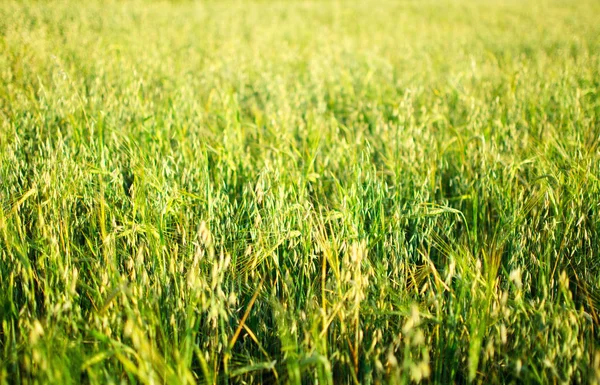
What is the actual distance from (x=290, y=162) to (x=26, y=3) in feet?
21.6

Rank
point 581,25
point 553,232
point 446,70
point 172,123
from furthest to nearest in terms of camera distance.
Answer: point 581,25 → point 446,70 → point 172,123 → point 553,232

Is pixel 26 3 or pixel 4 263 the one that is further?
pixel 26 3

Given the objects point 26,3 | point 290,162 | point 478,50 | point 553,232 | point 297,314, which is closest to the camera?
point 297,314

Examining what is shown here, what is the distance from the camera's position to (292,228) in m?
1.51

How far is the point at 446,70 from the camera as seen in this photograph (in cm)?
404

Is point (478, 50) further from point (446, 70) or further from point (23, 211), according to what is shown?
point (23, 211)

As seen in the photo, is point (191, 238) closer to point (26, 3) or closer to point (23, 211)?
point (23, 211)

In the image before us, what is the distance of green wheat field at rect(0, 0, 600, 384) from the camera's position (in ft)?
3.49

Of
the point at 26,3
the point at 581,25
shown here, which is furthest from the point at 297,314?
the point at 581,25

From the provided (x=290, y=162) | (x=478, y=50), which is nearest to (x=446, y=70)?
(x=478, y=50)

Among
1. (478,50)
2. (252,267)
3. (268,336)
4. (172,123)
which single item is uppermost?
(478,50)

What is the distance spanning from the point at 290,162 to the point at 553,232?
3.90 ft

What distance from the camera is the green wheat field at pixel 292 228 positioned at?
3.49ft

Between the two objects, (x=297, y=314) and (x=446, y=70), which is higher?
(x=446, y=70)
